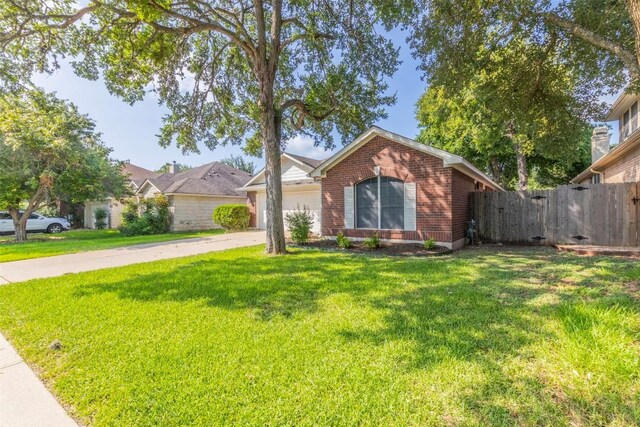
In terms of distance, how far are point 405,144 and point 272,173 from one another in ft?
14.7

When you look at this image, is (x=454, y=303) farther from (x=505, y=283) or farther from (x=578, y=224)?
(x=578, y=224)

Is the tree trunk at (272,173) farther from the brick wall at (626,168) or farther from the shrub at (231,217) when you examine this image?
the brick wall at (626,168)

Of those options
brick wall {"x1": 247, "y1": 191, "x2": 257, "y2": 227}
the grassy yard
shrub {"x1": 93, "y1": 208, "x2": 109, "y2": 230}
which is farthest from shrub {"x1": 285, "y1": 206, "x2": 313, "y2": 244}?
shrub {"x1": 93, "y1": 208, "x2": 109, "y2": 230}

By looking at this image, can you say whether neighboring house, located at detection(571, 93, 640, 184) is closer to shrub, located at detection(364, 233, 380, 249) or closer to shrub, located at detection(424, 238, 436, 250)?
shrub, located at detection(424, 238, 436, 250)

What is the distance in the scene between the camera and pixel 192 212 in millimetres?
19078

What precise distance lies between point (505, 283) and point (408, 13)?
284 inches

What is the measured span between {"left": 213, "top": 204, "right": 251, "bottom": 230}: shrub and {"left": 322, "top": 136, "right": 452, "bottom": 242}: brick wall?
7.74 meters

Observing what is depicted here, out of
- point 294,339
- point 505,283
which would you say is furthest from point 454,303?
point 294,339

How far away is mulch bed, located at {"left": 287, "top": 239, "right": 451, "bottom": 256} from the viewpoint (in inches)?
342

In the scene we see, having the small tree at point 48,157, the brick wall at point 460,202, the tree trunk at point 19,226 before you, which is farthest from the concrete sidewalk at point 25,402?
the tree trunk at point 19,226

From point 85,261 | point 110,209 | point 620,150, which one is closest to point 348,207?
point 85,261

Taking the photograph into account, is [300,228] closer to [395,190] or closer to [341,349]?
[395,190]

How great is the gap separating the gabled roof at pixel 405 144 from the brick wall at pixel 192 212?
36.0ft

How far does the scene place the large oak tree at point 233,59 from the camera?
8070mm
